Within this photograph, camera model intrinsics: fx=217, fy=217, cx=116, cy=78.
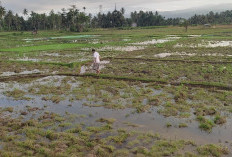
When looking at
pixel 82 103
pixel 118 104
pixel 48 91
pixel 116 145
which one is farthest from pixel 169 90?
pixel 48 91

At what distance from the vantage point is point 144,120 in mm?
6434

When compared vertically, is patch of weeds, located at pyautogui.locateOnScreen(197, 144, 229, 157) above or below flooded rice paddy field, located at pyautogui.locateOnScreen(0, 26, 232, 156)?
below

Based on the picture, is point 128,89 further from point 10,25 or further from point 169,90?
point 10,25

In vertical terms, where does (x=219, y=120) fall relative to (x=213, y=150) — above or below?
above

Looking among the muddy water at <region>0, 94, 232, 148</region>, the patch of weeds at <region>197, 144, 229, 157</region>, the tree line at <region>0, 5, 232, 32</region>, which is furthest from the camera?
the tree line at <region>0, 5, 232, 32</region>

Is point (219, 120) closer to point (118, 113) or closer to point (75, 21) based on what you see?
point (118, 113)

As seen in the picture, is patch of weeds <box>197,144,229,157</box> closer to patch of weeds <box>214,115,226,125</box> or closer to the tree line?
patch of weeds <box>214,115,226,125</box>

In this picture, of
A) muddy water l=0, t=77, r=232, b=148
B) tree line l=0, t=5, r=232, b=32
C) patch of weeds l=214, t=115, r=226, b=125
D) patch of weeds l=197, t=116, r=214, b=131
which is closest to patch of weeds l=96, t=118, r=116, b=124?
muddy water l=0, t=77, r=232, b=148

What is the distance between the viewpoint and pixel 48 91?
9.34m

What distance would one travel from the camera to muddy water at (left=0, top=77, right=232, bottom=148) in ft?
17.9

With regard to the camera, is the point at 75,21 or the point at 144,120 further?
the point at 75,21

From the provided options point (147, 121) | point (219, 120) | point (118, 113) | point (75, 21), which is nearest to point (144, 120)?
point (147, 121)

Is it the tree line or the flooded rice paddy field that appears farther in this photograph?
the tree line

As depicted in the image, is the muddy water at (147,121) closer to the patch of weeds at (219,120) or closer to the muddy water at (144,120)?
the muddy water at (144,120)
